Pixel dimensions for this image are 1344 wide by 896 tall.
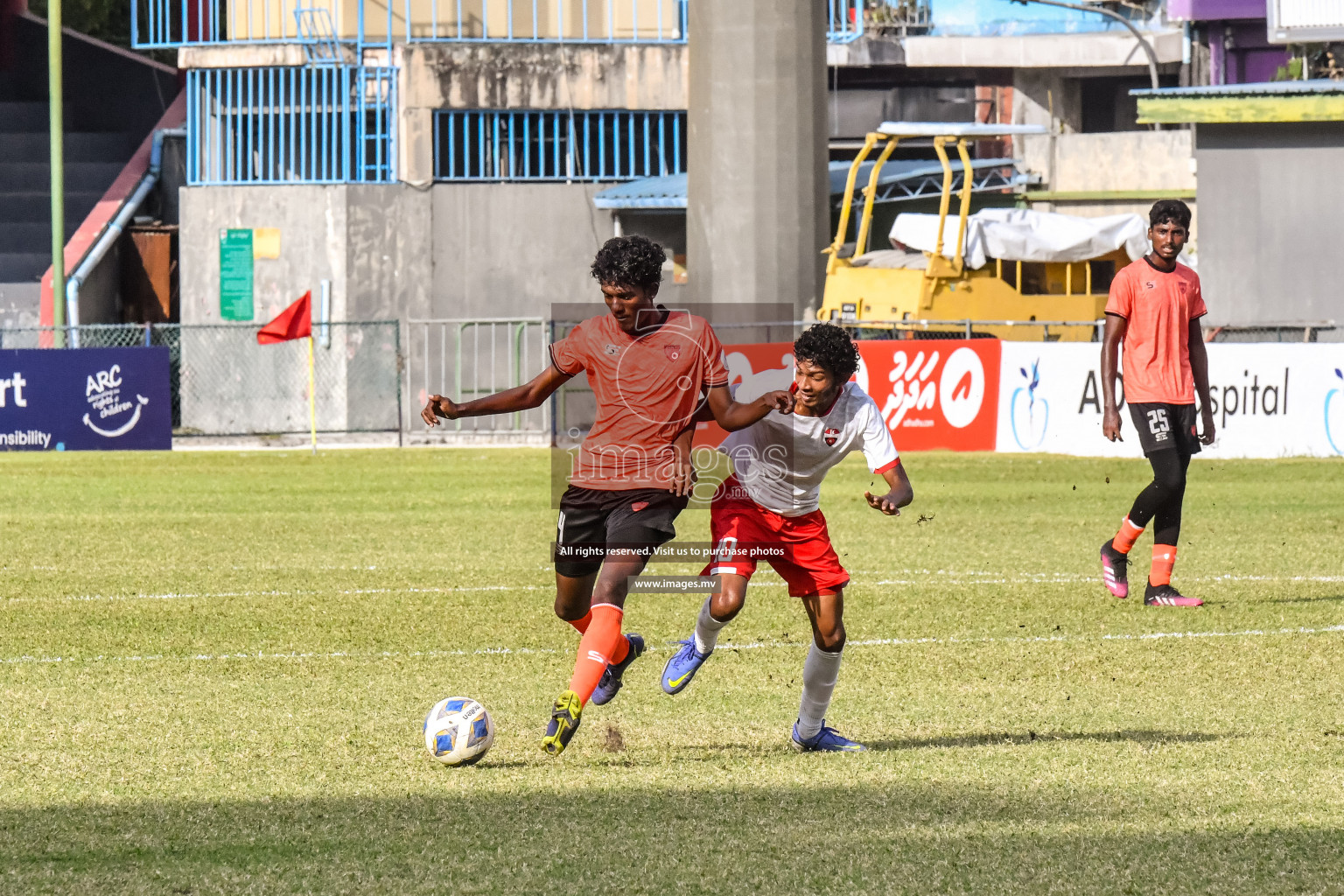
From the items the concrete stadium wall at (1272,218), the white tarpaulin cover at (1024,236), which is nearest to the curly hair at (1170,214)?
the concrete stadium wall at (1272,218)

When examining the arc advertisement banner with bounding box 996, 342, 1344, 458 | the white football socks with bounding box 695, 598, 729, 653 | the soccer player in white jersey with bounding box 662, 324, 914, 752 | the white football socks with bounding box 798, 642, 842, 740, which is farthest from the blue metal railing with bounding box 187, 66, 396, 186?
the white football socks with bounding box 798, 642, 842, 740

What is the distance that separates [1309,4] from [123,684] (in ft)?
78.2

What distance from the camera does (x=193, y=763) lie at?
715cm

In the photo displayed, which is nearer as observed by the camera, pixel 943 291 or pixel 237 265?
pixel 943 291

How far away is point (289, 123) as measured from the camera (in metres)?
37.7

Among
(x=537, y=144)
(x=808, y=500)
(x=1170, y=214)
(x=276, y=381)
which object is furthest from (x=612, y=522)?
(x=537, y=144)

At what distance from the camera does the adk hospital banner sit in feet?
74.1

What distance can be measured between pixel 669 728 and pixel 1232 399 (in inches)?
648

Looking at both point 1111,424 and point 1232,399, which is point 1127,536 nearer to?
point 1111,424

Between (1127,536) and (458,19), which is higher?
(458,19)

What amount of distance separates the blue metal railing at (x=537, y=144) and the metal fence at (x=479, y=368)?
3.84 metres

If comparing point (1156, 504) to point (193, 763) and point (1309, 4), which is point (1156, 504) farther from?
point (1309, 4)

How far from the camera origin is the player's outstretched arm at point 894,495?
7.21 m

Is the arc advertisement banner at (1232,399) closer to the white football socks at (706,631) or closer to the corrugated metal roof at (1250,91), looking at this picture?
the corrugated metal roof at (1250,91)
